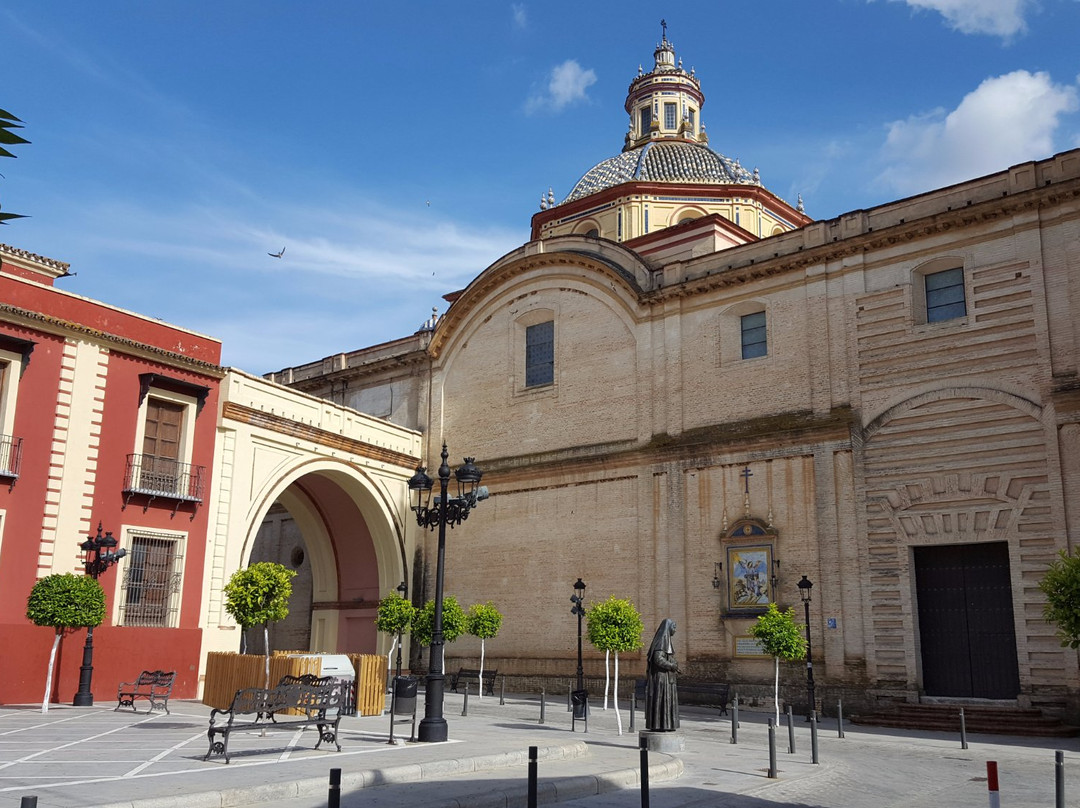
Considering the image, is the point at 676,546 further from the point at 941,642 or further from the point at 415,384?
the point at 415,384

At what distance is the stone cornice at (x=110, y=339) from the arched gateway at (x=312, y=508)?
874 millimetres

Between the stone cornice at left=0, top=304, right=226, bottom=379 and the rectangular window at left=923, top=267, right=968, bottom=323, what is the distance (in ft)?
56.5

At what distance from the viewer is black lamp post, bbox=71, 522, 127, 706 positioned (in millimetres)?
19906

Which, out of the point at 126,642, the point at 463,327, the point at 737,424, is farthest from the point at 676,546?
the point at 126,642

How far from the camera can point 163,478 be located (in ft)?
76.3

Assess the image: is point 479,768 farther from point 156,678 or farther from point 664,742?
point 156,678

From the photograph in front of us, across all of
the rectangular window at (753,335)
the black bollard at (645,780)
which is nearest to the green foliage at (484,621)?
the rectangular window at (753,335)

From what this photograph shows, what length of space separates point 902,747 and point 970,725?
332 cm

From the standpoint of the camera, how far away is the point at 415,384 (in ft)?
110

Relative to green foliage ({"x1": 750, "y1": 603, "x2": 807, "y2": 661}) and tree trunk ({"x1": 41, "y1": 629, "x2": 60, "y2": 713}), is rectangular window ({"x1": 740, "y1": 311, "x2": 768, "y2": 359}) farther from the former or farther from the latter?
tree trunk ({"x1": 41, "y1": 629, "x2": 60, "y2": 713})

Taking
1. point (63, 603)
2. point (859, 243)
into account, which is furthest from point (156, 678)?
point (859, 243)

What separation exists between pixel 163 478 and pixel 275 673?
259 inches

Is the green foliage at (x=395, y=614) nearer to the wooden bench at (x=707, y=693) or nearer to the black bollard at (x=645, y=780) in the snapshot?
the wooden bench at (x=707, y=693)

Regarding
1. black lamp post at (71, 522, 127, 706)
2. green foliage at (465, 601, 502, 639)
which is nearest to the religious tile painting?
green foliage at (465, 601, 502, 639)
